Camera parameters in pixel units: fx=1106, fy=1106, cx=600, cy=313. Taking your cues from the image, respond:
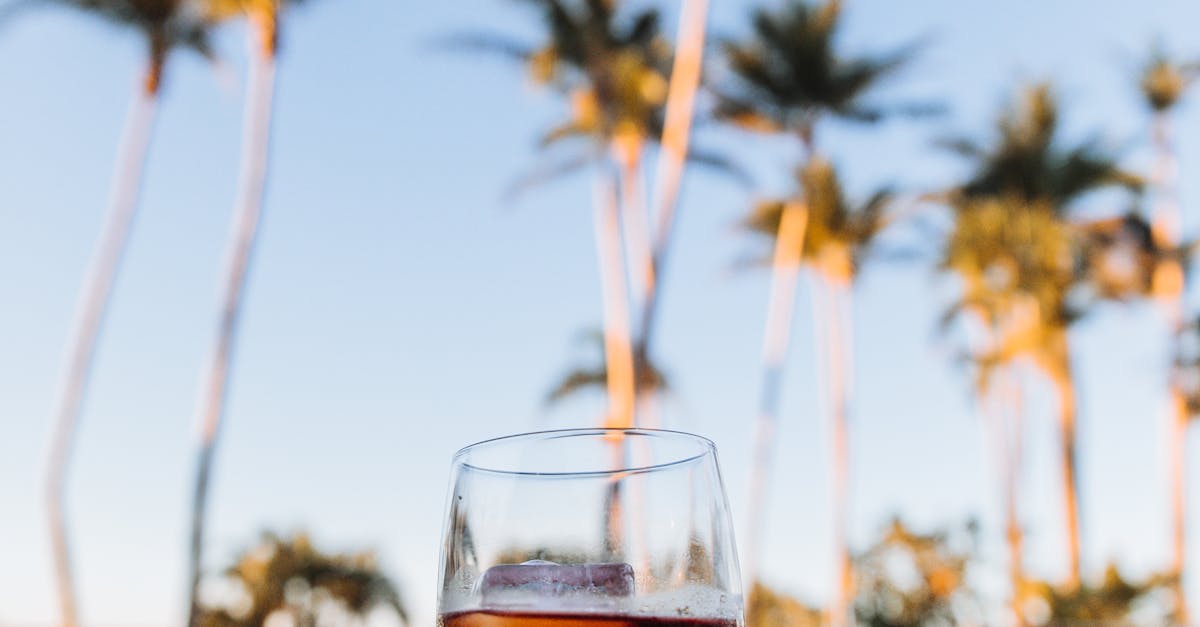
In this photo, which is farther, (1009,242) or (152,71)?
(1009,242)

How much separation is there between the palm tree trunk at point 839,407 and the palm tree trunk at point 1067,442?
15.2 ft

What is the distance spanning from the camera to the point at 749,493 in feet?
82.4

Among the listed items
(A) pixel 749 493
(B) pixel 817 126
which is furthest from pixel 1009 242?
(A) pixel 749 493

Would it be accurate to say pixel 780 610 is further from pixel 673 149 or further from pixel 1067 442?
pixel 673 149

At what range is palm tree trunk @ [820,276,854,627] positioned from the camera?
23031mm

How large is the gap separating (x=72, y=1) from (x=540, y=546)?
59.0ft

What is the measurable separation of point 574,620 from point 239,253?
16.4 metres

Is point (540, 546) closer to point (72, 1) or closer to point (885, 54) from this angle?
point (72, 1)

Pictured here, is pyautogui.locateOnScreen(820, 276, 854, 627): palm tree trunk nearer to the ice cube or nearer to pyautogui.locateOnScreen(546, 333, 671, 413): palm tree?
pyautogui.locateOnScreen(546, 333, 671, 413): palm tree

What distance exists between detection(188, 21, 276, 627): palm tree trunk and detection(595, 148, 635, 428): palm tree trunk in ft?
21.0

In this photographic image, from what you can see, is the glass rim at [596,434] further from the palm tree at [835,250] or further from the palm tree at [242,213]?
the palm tree at [835,250]

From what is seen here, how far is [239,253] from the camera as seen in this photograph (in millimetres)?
16234

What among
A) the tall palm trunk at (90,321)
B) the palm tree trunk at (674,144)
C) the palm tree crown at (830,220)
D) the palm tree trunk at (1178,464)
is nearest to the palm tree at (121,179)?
the tall palm trunk at (90,321)

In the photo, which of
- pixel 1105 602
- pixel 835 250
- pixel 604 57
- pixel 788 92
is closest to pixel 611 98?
pixel 604 57
